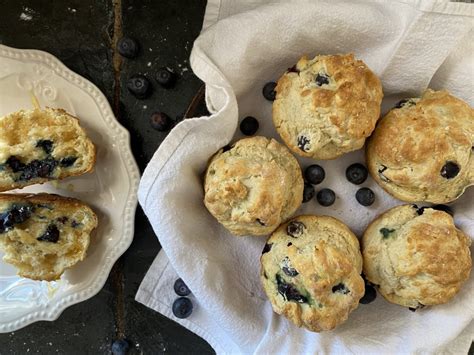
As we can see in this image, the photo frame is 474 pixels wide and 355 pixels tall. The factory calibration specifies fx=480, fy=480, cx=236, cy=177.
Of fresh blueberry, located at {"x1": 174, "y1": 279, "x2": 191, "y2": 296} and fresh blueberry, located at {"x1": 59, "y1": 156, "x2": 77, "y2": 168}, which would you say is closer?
fresh blueberry, located at {"x1": 59, "y1": 156, "x2": 77, "y2": 168}

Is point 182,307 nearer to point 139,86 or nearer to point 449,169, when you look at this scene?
point 139,86

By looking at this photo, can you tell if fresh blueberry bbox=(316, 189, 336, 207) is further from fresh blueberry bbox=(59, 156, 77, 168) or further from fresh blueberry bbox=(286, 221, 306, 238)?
fresh blueberry bbox=(59, 156, 77, 168)

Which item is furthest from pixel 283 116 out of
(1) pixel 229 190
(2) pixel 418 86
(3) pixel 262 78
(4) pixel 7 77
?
(4) pixel 7 77

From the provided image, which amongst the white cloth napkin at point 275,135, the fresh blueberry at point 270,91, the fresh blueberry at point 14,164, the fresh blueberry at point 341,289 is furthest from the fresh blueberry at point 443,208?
the fresh blueberry at point 14,164

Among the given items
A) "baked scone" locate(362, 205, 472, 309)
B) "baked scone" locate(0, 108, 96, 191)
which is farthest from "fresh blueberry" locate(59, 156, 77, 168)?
"baked scone" locate(362, 205, 472, 309)

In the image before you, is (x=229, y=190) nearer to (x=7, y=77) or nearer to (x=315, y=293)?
(x=315, y=293)
